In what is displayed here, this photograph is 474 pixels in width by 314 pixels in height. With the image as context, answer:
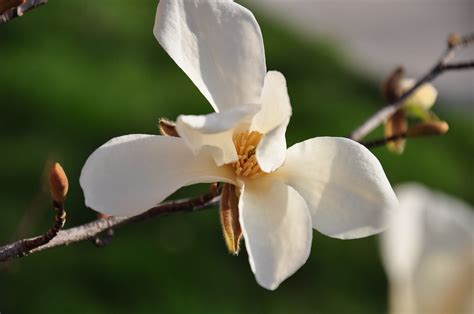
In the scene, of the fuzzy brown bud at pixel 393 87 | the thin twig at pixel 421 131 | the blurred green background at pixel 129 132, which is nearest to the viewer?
the thin twig at pixel 421 131

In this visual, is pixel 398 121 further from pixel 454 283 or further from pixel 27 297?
pixel 27 297

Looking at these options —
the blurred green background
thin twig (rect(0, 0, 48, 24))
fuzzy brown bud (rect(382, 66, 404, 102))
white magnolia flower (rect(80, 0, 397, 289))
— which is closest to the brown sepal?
white magnolia flower (rect(80, 0, 397, 289))

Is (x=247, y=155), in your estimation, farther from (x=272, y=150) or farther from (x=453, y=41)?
(x=453, y=41)

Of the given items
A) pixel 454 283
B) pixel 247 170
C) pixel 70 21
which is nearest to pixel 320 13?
pixel 70 21

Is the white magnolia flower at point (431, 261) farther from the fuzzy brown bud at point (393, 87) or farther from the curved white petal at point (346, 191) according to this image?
the curved white petal at point (346, 191)

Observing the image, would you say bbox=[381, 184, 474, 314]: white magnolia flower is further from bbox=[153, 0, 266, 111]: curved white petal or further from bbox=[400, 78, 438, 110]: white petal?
bbox=[153, 0, 266, 111]: curved white petal

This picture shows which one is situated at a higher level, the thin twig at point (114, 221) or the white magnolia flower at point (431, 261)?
the thin twig at point (114, 221)

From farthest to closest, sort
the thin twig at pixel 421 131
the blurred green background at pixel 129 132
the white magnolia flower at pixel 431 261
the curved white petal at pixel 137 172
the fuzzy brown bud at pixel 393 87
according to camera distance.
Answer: the blurred green background at pixel 129 132 < the white magnolia flower at pixel 431 261 < the fuzzy brown bud at pixel 393 87 < the thin twig at pixel 421 131 < the curved white petal at pixel 137 172

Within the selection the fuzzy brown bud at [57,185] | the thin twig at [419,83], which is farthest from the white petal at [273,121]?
the thin twig at [419,83]
